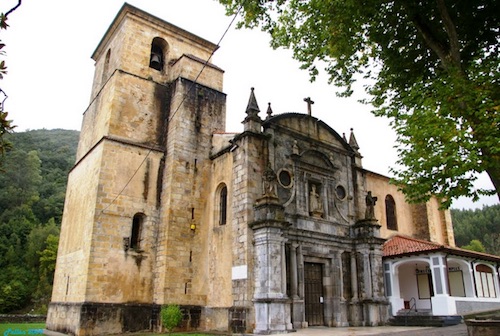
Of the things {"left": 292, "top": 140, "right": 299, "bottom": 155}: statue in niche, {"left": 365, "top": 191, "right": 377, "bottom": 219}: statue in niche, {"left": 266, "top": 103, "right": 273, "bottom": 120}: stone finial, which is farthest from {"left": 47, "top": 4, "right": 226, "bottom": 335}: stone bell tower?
{"left": 365, "top": 191, "right": 377, "bottom": 219}: statue in niche

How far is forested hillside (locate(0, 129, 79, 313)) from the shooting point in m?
39.1

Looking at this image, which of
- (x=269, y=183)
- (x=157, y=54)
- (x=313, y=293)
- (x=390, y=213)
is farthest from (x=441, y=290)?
(x=157, y=54)

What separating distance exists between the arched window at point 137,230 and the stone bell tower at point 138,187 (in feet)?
0.14

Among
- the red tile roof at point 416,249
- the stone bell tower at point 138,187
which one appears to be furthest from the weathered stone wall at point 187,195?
the red tile roof at point 416,249

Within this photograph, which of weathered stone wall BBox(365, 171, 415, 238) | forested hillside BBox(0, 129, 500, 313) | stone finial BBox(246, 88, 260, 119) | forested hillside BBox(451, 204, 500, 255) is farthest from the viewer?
forested hillside BBox(451, 204, 500, 255)

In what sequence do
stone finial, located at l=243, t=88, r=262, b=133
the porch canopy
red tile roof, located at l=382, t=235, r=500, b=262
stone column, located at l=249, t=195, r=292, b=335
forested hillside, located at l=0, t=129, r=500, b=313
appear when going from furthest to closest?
forested hillside, located at l=0, t=129, r=500, b=313
red tile roof, located at l=382, t=235, r=500, b=262
the porch canopy
stone finial, located at l=243, t=88, r=262, b=133
stone column, located at l=249, t=195, r=292, b=335

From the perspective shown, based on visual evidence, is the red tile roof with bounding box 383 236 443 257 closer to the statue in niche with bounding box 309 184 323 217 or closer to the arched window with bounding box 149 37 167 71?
the statue in niche with bounding box 309 184 323 217

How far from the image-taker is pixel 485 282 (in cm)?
2150

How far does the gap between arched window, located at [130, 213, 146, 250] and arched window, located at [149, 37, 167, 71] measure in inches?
312

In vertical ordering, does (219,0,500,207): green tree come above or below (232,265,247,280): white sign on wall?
above

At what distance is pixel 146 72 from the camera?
787 inches

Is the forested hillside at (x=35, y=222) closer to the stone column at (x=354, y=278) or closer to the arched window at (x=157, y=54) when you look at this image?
the arched window at (x=157, y=54)

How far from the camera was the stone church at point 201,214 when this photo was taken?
611 inches

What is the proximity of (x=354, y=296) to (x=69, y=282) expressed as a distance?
1228 centimetres
